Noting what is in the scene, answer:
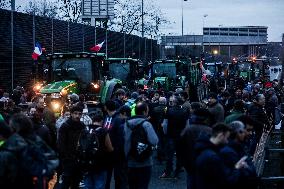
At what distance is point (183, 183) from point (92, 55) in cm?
1082

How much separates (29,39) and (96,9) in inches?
934

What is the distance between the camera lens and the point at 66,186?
10.5m

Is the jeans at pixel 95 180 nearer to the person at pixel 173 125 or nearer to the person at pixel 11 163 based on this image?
the person at pixel 11 163

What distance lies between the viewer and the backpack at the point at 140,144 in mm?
9781

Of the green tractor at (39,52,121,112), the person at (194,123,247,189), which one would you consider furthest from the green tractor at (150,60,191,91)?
the person at (194,123,247,189)

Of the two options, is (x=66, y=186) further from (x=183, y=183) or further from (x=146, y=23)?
(x=146, y=23)

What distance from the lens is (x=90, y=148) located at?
9664 mm

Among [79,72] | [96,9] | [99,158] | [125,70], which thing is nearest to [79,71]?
[79,72]

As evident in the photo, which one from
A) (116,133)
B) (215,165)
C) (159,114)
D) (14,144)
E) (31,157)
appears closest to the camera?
(215,165)

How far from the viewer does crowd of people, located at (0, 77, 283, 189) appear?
686cm

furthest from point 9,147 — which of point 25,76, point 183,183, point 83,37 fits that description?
point 83,37

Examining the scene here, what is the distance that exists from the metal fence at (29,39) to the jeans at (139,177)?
846 inches

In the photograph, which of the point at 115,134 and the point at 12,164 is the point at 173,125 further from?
the point at 12,164

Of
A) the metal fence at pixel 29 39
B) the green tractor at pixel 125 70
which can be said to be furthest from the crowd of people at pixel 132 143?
the metal fence at pixel 29 39
